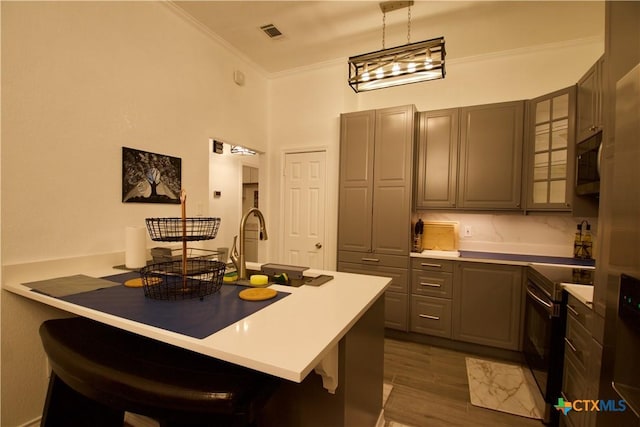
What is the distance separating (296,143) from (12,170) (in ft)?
8.56

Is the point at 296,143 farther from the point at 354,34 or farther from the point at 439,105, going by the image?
the point at 439,105

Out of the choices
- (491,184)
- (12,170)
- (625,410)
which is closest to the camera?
(625,410)

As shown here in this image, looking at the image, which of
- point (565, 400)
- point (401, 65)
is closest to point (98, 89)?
point (401, 65)

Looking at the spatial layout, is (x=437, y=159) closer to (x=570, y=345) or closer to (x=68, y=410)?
(x=570, y=345)

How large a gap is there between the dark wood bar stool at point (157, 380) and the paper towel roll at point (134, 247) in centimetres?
78

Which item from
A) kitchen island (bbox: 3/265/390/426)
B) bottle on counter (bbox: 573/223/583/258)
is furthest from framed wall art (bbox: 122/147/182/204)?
bottle on counter (bbox: 573/223/583/258)

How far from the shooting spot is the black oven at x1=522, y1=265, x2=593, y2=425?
1.74m

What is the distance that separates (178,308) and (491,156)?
2970 mm

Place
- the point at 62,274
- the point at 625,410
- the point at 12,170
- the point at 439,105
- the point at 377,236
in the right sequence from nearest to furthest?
the point at 625,410
the point at 12,170
the point at 62,274
the point at 377,236
the point at 439,105

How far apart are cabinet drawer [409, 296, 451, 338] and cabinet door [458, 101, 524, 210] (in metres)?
1.04

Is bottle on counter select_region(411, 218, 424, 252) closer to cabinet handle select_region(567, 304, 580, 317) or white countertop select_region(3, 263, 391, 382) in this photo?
cabinet handle select_region(567, 304, 580, 317)

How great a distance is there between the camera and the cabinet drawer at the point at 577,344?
1.37m

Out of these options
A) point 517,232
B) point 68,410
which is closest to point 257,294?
point 68,410

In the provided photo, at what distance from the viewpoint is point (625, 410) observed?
85 centimetres
